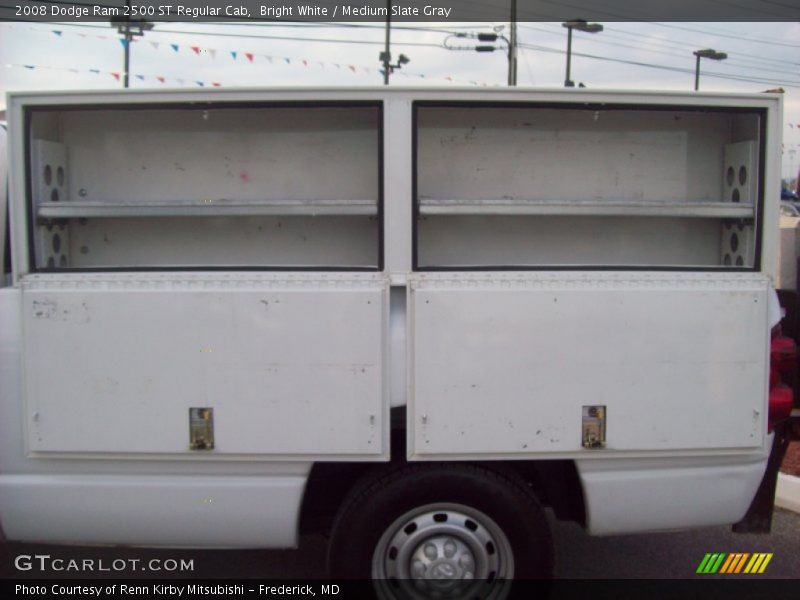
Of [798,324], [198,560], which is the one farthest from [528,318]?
[198,560]

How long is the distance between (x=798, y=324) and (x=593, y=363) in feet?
5.98

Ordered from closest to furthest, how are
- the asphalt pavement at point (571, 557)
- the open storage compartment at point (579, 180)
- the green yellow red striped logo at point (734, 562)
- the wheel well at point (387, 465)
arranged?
1. the wheel well at point (387, 465)
2. the open storage compartment at point (579, 180)
3. the asphalt pavement at point (571, 557)
4. the green yellow red striped logo at point (734, 562)

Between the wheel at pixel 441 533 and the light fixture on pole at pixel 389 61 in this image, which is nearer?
the wheel at pixel 441 533

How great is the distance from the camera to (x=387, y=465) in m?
3.31

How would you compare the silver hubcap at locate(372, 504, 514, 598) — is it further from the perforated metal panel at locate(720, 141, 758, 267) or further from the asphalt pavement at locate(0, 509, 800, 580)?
the perforated metal panel at locate(720, 141, 758, 267)

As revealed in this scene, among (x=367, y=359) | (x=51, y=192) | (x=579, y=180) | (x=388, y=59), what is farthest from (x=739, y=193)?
(x=388, y=59)

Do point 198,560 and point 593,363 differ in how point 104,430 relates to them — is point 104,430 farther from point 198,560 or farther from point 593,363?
point 593,363

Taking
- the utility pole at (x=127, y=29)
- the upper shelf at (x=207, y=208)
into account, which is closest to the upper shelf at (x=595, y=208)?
the upper shelf at (x=207, y=208)

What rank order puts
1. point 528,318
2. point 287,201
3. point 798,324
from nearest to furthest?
point 528,318, point 287,201, point 798,324

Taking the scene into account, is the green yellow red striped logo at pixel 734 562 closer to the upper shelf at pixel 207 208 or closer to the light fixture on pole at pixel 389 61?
the upper shelf at pixel 207 208

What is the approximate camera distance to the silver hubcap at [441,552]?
3268 mm

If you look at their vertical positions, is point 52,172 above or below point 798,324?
above

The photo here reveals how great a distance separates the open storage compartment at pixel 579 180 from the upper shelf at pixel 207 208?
37cm

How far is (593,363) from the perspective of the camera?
3.16 metres
